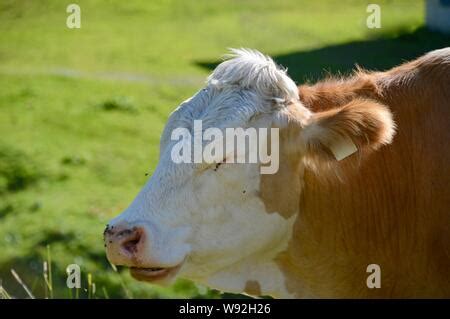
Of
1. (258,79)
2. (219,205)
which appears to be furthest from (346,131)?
(219,205)

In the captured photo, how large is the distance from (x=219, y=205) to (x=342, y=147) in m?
0.75

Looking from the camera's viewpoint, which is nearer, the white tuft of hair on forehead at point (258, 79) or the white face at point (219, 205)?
the white face at point (219, 205)

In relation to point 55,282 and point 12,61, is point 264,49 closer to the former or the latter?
point 12,61

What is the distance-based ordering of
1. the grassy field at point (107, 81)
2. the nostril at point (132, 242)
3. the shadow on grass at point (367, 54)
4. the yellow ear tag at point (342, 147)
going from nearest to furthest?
the nostril at point (132, 242), the yellow ear tag at point (342, 147), the grassy field at point (107, 81), the shadow on grass at point (367, 54)

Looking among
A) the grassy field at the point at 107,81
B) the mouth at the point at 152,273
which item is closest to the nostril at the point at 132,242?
the mouth at the point at 152,273

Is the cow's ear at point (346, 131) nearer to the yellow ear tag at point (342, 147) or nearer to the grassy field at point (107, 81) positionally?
the yellow ear tag at point (342, 147)

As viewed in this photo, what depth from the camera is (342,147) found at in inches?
199

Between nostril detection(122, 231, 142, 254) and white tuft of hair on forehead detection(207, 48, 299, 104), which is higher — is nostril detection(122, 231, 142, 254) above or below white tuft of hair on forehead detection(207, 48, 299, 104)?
below

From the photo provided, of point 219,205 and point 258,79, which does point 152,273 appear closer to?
point 219,205

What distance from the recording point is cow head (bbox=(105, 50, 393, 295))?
193 inches

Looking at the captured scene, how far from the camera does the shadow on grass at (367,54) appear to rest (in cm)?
1593

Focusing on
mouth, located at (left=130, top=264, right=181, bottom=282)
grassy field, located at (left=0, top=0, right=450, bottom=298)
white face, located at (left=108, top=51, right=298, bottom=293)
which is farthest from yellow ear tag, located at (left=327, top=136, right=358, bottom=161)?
grassy field, located at (left=0, top=0, right=450, bottom=298)

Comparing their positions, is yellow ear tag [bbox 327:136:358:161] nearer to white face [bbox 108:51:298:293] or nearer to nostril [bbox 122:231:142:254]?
white face [bbox 108:51:298:293]

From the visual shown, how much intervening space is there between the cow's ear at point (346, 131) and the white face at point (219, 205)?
229 millimetres
